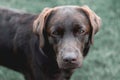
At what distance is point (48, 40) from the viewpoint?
18.6 feet

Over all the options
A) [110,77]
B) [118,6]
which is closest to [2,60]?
[110,77]

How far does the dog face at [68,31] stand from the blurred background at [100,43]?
1729mm

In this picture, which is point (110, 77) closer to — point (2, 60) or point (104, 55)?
point (104, 55)

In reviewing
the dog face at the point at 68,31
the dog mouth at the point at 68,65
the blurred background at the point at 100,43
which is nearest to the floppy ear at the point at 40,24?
the dog face at the point at 68,31

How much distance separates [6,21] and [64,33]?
1.00 m

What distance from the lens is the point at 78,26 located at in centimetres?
546

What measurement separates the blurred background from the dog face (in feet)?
5.67

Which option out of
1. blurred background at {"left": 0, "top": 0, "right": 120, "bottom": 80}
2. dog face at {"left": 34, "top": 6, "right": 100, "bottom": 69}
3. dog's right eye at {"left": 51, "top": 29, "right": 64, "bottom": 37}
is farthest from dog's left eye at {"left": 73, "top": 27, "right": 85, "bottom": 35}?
blurred background at {"left": 0, "top": 0, "right": 120, "bottom": 80}

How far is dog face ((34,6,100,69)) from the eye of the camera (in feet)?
17.7

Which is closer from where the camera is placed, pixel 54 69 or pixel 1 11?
pixel 54 69

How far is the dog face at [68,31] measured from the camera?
17.7 ft

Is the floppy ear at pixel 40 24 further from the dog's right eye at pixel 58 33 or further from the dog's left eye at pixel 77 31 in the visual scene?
the dog's left eye at pixel 77 31

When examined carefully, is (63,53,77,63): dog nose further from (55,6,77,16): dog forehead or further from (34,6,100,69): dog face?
(55,6,77,16): dog forehead

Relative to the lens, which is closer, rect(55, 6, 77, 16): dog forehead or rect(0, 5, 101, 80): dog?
rect(0, 5, 101, 80): dog
